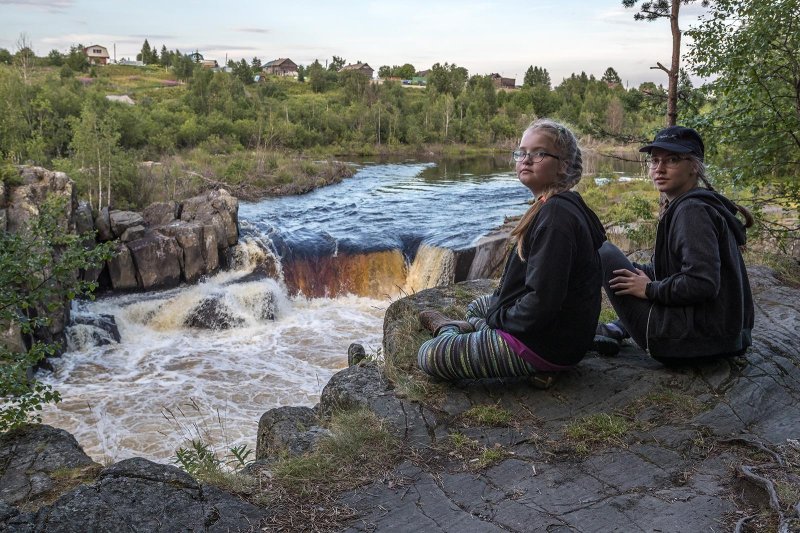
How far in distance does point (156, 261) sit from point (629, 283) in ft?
40.0

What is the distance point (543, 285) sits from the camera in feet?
10.3

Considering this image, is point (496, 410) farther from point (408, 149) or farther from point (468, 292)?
point (408, 149)

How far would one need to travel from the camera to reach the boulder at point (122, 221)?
46.9ft

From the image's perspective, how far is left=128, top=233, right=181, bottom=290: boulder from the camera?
13602 mm

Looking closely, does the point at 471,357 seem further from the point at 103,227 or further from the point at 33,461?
the point at 103,227

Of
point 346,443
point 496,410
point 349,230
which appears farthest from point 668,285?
point 349,230

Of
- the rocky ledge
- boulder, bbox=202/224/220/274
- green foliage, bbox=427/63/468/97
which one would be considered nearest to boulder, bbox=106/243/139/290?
boulder, bbox=202/224/220/274

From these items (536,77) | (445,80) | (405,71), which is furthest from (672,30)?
(405,71)

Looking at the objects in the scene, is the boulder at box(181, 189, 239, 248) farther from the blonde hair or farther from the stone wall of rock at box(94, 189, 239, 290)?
the blonde hair

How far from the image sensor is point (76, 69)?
61.3 m

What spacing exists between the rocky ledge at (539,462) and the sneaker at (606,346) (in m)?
0.06

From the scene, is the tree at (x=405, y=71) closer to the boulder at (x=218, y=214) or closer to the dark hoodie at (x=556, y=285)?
the boulder at (x=218, y=214)

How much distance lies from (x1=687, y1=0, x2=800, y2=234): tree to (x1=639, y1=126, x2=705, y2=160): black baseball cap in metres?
3.87

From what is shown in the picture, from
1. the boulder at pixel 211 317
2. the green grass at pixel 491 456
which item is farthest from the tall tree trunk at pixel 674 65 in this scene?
the boulder at pixel 211 317
